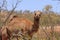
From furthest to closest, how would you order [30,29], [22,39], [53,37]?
[30,29] < [53,37] < [22,39]

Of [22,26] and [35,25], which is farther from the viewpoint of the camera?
[35,25]

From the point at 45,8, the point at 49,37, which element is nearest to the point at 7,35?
the point at 49,37

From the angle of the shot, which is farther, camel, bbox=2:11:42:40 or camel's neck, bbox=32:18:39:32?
camel's neck, bbox=32:18:39:32

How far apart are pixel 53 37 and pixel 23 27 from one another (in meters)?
2.14

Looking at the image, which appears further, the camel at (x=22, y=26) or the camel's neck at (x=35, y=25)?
the camel's neck at (x=35, y=25)

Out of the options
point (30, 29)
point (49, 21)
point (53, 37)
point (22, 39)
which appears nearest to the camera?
point (22, 39)

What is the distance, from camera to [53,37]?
12281mm

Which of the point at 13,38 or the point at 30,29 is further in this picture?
the point at 30,29

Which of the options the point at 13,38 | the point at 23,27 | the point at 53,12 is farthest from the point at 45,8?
the point at 23,27

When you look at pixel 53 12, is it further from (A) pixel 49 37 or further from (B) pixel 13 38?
(B) pixel 13 38

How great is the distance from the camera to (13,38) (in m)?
12.4

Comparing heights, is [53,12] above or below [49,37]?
above

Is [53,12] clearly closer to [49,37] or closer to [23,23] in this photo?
[49,37]

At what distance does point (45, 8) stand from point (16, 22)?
10.9 ft
